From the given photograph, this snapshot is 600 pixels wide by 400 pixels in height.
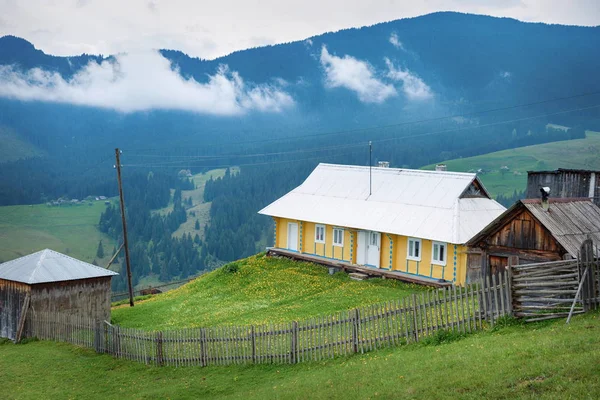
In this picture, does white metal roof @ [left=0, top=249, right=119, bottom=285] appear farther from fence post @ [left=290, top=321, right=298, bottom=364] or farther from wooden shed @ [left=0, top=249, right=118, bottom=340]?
fence post @ [left=290, top=321, right=298, bottom=364]

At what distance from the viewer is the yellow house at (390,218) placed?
123 ft

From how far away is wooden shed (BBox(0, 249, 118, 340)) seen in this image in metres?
32.3

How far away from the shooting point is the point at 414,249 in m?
39.0

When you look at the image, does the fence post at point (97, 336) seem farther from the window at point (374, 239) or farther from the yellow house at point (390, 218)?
the window at point (374, 239)

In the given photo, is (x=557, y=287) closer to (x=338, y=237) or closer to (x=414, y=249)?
(x=414, y=249)

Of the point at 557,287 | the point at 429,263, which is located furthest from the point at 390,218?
the point at 557,287

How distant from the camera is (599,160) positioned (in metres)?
194

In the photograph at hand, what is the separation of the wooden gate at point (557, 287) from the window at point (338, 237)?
24.8m

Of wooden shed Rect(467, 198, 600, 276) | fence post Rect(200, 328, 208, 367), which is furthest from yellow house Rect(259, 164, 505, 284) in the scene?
fence post Rect(200, 328, 208, 367)

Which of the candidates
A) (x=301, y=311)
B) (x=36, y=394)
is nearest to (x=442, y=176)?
(x=301, y=311)

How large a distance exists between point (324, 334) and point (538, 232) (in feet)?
35.3

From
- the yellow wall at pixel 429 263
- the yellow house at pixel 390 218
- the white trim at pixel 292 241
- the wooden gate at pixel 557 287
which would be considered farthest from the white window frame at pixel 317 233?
the wooden gate at pixel 557 287

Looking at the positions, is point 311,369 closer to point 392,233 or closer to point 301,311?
point 301,311

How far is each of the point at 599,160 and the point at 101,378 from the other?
7828 inches
